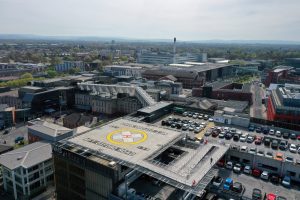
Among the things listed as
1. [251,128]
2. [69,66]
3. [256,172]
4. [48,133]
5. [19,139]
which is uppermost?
[69,66]

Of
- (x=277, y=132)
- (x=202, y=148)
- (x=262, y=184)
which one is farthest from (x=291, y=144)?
(x=202, y=148)

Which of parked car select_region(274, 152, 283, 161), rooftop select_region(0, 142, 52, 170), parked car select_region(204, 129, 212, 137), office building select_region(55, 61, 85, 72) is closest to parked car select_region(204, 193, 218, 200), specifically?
parked car select_region(274, 152, 283, 161)

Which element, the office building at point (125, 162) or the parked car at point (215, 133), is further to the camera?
the parked car at point (215, 133)

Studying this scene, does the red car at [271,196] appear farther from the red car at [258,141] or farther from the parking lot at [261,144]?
the red car at [258,141]

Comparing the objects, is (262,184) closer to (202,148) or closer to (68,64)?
(202,148)

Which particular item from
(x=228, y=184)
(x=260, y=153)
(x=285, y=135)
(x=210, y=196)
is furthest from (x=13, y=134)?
(x=285, y=135)

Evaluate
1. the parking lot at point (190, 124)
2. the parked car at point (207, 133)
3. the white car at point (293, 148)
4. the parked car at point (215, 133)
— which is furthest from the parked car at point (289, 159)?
the parking lot at point (190, 124)

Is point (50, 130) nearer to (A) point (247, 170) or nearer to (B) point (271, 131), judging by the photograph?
(A) point (247, 170)
